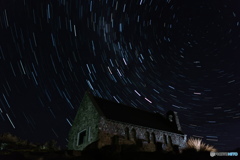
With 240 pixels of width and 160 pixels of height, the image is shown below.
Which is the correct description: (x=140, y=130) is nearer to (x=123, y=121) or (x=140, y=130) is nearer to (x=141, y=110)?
(x=123, y=121)

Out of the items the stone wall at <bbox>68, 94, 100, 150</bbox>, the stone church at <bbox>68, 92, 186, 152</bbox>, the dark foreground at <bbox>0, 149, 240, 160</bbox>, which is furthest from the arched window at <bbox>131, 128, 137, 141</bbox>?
the dark foreground at <bbox>0, 149, 240, 160</bbox>

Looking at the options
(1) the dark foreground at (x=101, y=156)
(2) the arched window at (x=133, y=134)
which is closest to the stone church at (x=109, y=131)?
(2) the arched window at (x=133, y=134)

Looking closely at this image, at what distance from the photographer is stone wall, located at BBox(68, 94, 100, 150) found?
871 inches

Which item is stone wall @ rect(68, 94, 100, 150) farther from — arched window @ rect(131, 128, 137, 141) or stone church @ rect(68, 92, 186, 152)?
arched window @ rect(131, 128, 137, 141)

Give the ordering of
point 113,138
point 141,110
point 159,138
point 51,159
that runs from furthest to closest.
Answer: point 141,110
point 159,138
point 113,138
point 51,159

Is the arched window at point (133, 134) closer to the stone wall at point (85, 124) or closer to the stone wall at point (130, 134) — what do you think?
the stone wall at point (130, 134)

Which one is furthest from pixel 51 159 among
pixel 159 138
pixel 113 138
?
pixel 159 138

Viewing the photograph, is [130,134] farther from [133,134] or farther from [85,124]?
[85,124]

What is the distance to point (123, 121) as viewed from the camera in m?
23.1

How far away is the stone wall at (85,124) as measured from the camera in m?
22.1

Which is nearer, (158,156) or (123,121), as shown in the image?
(158,156)

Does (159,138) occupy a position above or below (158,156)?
above

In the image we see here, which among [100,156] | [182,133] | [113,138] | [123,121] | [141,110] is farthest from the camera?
[141,110]

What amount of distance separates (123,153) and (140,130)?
10.9m
